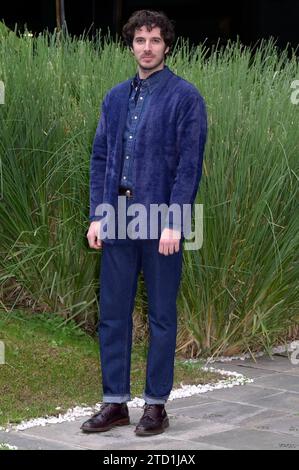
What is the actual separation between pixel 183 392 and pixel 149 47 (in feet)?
6.48

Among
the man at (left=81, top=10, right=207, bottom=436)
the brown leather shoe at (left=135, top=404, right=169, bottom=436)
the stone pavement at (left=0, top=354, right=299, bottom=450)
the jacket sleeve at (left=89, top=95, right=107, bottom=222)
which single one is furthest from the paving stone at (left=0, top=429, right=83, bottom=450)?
the jacket sleeve at (left=89, top=95, right=107, bottom=222)

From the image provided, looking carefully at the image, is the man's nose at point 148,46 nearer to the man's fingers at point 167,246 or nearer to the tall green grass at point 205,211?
the man's fingers at point 167,246

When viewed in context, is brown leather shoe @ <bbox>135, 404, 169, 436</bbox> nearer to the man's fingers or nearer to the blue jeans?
the blue jeans

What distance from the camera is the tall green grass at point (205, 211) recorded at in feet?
22.4

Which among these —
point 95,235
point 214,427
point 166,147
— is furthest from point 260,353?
point 166,147

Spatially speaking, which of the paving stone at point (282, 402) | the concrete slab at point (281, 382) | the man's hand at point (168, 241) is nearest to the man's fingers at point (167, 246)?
the man's hand at point (168, 241)

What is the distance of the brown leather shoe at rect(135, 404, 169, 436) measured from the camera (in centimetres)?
522

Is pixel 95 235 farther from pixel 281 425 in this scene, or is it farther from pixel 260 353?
pixel 260 353

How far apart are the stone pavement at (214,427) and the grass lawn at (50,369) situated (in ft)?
0.84

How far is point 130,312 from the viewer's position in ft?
17.7

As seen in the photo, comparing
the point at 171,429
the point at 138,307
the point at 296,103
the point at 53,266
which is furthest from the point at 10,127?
the point at 171,429

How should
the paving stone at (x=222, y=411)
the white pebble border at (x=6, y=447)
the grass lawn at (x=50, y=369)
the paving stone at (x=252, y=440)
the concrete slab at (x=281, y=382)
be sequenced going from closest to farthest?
the white pebble border at (x=6, y=447)
the paving stone at (x=252, y=440)
the paving stone at (x=222, y=411)
the grass lawn at (x=50, y=369)
the concrete slab at (x=281, y=382)
